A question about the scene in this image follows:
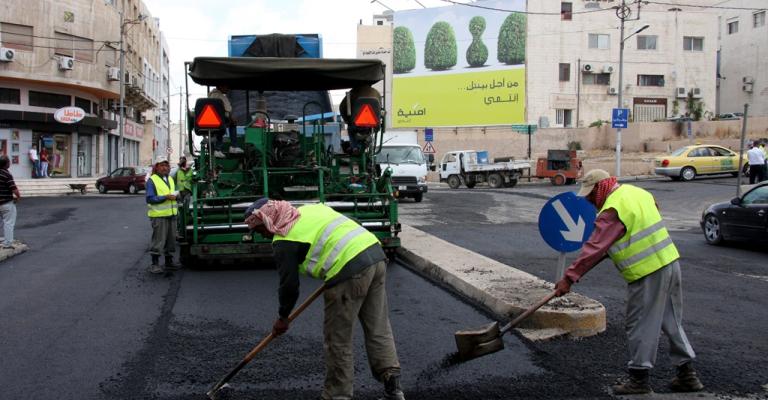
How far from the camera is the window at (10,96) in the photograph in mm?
35062

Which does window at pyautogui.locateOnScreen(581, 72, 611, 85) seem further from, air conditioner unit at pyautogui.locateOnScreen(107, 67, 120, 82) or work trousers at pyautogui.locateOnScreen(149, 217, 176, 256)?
work trousers at pyautogui.locateOnScreen(149, 217, 176, 256)

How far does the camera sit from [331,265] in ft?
13.4

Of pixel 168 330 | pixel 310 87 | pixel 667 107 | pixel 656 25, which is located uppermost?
pixel 656 25

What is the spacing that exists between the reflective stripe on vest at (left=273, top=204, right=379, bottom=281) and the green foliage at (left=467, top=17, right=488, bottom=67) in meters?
54.1

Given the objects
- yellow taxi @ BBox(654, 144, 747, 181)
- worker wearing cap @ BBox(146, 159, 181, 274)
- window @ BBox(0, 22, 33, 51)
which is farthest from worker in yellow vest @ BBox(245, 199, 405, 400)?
window @ BBox(0, 22, 33, 51)

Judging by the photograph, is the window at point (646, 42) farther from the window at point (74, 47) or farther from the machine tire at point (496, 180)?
the window at point (74, 47)

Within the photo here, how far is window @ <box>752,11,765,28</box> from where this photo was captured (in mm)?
52881

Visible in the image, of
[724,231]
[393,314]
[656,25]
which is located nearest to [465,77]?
[656,25]

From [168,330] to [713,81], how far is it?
Result: 5628cm

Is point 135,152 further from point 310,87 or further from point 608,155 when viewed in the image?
point 310,87

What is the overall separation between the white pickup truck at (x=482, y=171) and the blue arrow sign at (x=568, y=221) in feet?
84.9

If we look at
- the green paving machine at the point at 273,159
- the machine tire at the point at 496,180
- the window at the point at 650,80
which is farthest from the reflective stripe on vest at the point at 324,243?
the window at the point at 650,80

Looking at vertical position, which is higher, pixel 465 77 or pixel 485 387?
pixel 465 77

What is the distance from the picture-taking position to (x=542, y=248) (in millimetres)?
12211
